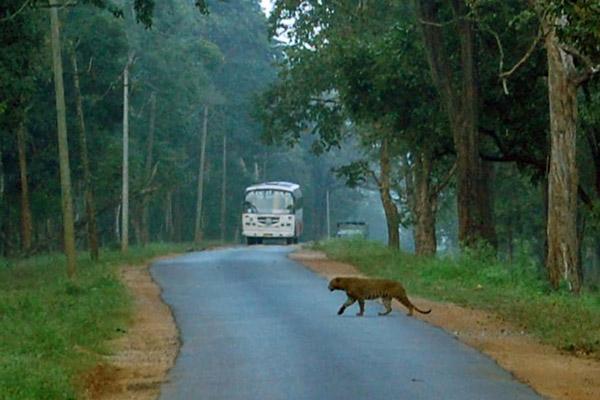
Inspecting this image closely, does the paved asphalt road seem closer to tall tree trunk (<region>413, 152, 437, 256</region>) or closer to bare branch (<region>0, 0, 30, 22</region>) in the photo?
bare branch (<region>0, 0, 30, 22</region>)

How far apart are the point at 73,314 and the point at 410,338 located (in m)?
6.52

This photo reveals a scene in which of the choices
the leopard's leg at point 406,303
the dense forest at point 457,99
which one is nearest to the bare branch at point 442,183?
the dense forest at point 457,99

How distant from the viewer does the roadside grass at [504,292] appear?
20500 millimetres

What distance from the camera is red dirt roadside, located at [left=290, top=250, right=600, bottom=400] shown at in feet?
48.9

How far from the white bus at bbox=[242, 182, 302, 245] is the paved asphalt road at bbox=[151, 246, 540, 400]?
39.8 meters

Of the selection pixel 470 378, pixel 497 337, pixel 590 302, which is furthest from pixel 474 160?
pixel 470 378

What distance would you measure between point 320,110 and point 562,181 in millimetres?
20461

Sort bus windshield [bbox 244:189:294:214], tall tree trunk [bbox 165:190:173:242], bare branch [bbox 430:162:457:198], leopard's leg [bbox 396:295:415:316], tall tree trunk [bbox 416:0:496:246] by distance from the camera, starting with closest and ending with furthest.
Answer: leopard's leg [bbox 396:295:415:316]
tall tree trunk [bbox 416:0:496:246]
bare branch [bbox 430:162:457:198]
bus windshield [bbox 244:189:294:214]
tall tree trunk [bbox 165:190:173:242]

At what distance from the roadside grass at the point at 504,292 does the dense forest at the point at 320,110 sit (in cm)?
100

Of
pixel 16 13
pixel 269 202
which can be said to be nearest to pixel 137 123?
pixel 269 202

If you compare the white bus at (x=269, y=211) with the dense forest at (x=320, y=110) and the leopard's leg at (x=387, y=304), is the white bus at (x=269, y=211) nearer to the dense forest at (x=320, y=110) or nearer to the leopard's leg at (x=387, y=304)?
the dense forest at (x=320, y=110)

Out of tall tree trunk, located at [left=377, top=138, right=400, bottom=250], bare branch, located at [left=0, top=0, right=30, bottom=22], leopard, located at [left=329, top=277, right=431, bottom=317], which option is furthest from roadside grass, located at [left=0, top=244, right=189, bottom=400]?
tall tree trunk, located at [left=377, top=138, right=400, bottom=250]

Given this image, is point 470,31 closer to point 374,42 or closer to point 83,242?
point 374,42

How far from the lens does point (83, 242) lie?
77.5 metres
